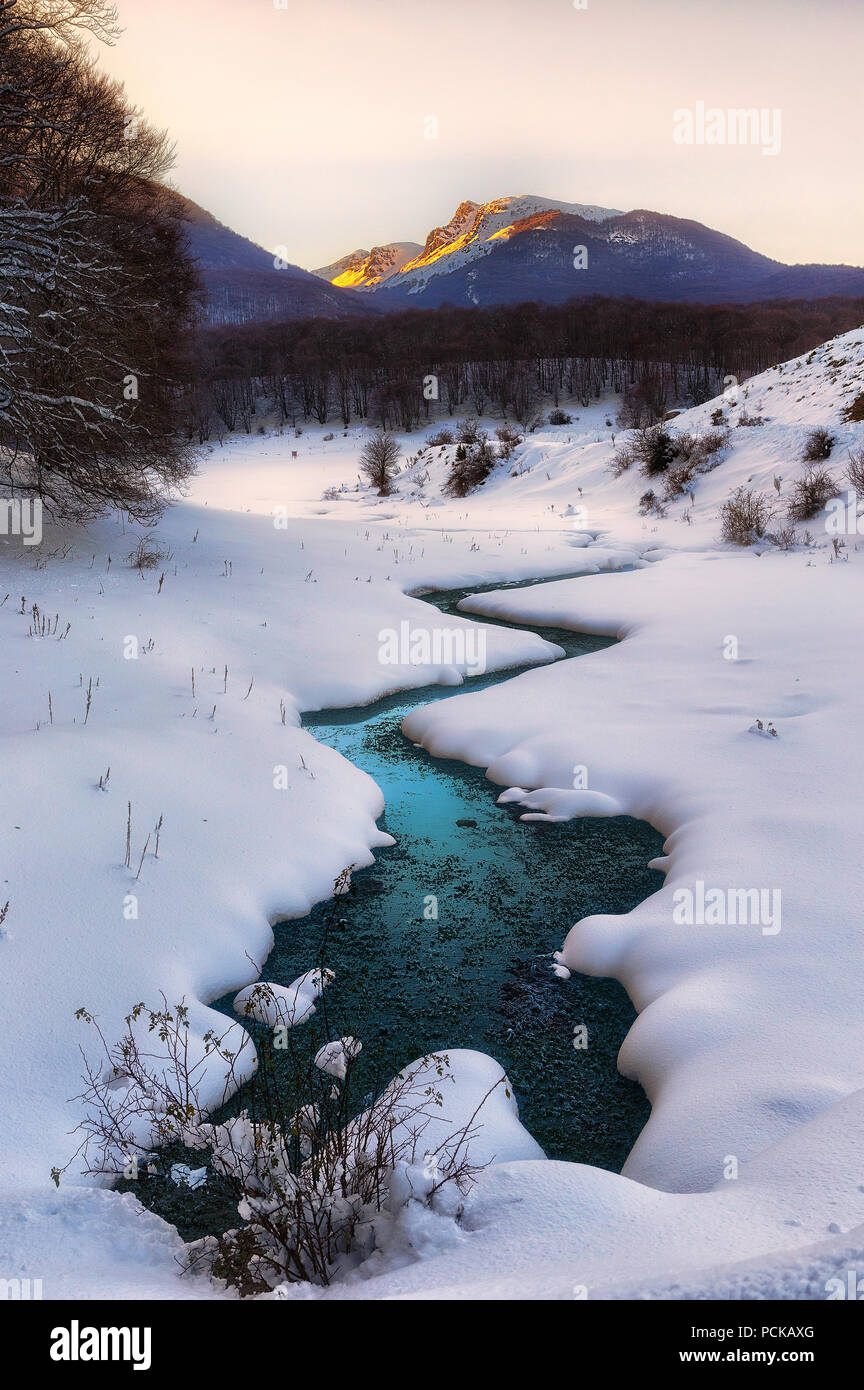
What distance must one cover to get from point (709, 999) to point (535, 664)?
766cm

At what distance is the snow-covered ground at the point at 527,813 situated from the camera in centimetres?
272

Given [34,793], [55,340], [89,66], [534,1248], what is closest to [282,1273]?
[534,1248]

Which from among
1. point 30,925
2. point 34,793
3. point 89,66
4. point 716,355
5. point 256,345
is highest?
point 256,345

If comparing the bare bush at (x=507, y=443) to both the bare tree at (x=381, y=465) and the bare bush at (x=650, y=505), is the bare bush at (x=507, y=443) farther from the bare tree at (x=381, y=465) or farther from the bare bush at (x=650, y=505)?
the bare bush at (x=650, y=505)

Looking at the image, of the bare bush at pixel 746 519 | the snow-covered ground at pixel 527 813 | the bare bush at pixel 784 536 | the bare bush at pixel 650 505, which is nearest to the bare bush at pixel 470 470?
the bare bush at pixel 650 505

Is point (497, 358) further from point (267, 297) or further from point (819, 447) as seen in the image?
point (267, 297)

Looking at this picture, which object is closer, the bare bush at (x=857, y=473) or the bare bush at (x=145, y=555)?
the bare bush at (x=145, y=555)

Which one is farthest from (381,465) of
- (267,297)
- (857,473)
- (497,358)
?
(267,297)

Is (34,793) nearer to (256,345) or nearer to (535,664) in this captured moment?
(535,664)

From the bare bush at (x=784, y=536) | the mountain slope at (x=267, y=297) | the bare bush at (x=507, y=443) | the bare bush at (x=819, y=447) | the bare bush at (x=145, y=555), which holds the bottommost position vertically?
the bare bush at (x=145, y=555)

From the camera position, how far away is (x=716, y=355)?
207ft

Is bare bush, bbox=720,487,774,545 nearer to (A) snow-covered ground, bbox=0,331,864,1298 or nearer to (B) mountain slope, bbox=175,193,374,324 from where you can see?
(A) snow-covered ground, bbox=0,331,864,1298

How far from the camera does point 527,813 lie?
7.34m

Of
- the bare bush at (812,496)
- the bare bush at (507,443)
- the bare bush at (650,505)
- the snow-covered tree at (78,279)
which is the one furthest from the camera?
the bare bush at (507,443)
